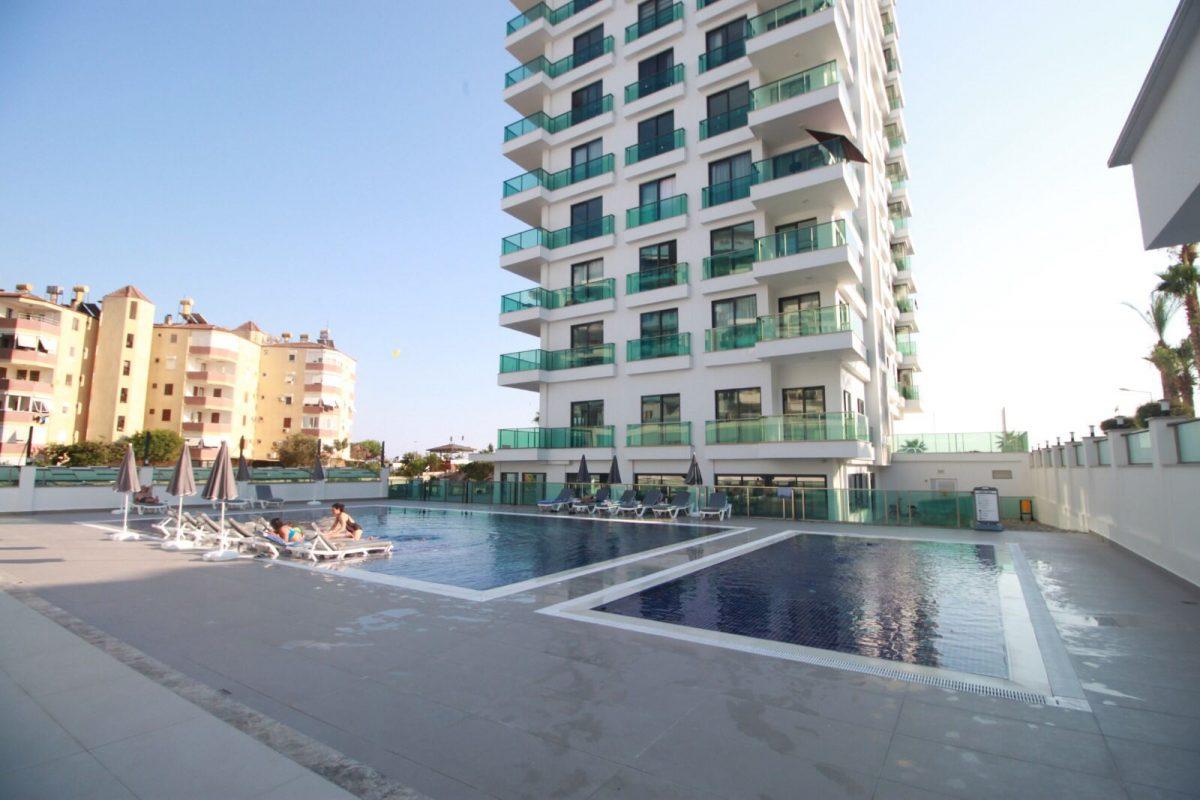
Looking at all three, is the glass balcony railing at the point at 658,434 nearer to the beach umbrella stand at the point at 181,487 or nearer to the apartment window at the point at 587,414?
the apartment window at the point at 587,414

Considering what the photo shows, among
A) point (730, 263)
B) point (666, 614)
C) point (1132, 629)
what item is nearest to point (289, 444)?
point (730, 263)

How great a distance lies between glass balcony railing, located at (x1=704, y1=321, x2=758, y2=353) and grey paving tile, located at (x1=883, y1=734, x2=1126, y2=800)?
67.8 feet

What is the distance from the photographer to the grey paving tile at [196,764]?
10.9 ft

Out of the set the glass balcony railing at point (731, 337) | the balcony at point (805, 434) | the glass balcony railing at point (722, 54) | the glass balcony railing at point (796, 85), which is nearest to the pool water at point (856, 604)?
the balcony at point (805, 434)

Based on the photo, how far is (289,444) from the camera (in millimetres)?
60094

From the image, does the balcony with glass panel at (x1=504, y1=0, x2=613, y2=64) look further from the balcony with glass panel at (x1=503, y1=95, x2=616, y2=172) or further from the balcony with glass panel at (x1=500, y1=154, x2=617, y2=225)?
the balcony with glass panel at (x1=500, y1=154, x2=617, y2=225)

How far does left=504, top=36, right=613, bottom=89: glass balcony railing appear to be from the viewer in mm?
30337

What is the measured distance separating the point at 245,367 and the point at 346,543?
61.7m

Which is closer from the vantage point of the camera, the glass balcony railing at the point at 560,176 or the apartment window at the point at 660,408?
the apartment window at the point at 660,408

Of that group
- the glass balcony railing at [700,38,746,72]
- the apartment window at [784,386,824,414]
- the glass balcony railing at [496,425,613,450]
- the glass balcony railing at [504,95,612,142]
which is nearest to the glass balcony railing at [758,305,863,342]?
the apartment window at [784,386,824,414]

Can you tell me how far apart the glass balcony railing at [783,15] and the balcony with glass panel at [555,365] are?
1497 cm

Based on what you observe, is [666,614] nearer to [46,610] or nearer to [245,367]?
[46,610]

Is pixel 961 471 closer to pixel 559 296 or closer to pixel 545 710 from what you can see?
pixel 559 296

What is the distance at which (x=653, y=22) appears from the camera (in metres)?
28.5
